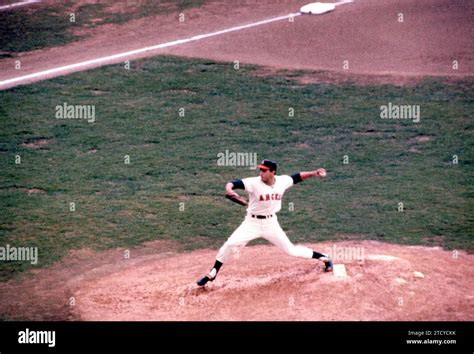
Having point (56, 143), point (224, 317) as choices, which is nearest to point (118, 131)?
point (56, 143)

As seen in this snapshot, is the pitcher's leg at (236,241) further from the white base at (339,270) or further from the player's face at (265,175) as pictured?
the white base at (339,270)

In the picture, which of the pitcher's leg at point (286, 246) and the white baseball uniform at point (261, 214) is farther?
the pitcher's leg at point (286, 246)

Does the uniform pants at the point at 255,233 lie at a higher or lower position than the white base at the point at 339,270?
higher

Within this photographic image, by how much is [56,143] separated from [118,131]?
1.31 meters

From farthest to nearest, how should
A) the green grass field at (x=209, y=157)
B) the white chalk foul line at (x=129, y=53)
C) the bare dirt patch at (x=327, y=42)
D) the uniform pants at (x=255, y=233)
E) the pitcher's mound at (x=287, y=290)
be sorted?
the bare dirt patch at (x=327, y=42), the white chalk foul line at (x=129, y=53), the green grass field at (x=209, y=157), the uniform pants at (x=255, y=233), the pitcher's mound at (x=287, y=290)

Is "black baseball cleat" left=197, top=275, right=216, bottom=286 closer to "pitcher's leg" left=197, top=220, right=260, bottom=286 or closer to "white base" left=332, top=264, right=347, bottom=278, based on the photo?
"pitcher's leg" left=197, top=220, right=260, bottom=286

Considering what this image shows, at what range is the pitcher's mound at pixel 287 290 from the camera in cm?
987

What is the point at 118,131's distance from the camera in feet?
55.1

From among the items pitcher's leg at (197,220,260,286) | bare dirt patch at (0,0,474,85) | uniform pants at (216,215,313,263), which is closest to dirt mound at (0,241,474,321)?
pitcher's leg at (197,220,260,286)

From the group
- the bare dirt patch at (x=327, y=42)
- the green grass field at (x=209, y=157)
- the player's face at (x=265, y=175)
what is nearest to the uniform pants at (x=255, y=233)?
the player's face at (x=265, y=175)

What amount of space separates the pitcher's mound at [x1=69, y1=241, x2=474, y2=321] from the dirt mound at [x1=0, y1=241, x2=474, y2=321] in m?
0.01

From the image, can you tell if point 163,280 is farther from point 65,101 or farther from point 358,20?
point 358,20

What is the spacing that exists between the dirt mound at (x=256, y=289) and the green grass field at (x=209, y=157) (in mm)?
744

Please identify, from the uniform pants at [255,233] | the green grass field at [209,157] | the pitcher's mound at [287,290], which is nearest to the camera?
the pitcher's mound at [287,290]
